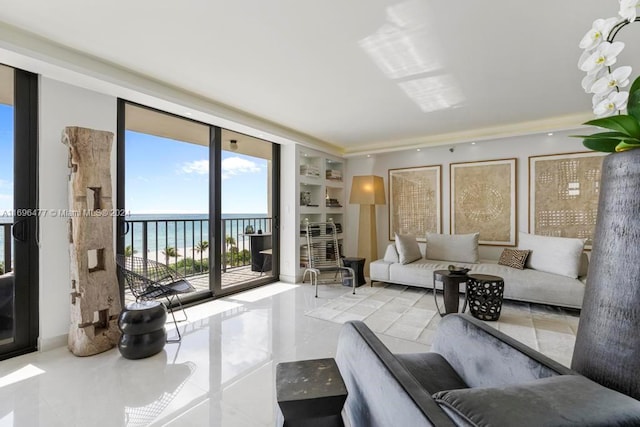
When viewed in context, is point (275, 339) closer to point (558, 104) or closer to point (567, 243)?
point (567, 243)

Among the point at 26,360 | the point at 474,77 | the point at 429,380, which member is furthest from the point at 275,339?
the point at 474,77

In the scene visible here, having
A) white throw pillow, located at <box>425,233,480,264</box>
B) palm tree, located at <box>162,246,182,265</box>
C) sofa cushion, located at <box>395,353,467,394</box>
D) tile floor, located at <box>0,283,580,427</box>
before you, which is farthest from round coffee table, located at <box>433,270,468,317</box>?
palm tree, located at <box>162,246,182,265</box>

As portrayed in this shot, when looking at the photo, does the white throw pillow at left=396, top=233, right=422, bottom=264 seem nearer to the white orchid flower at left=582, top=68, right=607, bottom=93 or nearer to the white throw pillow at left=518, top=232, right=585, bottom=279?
A: the white throw pillow at left=518, top=232, right=585, bottom=279

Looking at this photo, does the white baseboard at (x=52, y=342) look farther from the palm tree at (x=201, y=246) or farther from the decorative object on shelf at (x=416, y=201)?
the decorative object on shelf at (x=416, y=201)

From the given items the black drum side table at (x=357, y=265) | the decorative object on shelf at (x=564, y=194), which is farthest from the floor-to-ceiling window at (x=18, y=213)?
the decorative object on shelf at (x=564, y=194)

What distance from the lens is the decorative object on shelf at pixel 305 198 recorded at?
17.2 feet

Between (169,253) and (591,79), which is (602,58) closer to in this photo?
(591,79)

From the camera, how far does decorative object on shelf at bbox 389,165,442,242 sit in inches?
205

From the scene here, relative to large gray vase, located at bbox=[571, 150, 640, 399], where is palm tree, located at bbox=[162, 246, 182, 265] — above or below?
below

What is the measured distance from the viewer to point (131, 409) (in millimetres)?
1773

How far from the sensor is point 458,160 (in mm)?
5035

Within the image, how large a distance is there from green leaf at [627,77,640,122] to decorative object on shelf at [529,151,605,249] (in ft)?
14.5

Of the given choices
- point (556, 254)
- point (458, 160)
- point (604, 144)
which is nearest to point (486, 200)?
point (458, 160)

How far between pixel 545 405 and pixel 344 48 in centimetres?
245
